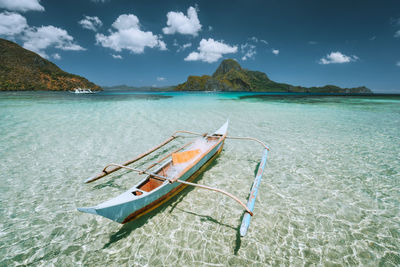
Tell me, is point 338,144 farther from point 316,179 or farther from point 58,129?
point 58,129

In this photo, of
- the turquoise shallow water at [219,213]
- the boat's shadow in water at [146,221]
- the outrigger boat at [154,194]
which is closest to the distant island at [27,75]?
the turquoise shallow water at [219,213]

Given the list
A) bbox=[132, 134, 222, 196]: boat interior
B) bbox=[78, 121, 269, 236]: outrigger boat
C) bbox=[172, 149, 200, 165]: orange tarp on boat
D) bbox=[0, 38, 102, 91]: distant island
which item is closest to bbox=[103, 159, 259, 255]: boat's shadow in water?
bbox=[78, 121, 269, 236]: outrigger boat

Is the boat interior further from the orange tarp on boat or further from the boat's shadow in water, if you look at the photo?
the boat's shadow in water

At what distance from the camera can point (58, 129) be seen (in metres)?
14.1

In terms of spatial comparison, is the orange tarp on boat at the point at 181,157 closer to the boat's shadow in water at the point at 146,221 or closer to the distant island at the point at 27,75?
the boat's shadow in water at the point at 146,221

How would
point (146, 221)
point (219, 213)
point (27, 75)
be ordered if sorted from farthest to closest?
point (27, 75), point (219, 213), point (146, 221)

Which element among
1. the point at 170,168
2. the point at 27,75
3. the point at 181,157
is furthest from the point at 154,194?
the point at 27,75

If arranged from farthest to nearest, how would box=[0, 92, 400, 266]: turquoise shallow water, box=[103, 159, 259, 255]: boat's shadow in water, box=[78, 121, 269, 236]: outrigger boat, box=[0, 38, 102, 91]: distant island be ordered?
box=[0, 38, 102, 91]: distant island, box=[103, 159, 259, 255]: boat's shadow in water, box=[0, 92, 400, 266]: turquoise shallow water, box=[78, 121, 269, 236]: outrigger boat

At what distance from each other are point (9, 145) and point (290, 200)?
16392 millimetres

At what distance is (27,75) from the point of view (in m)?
111

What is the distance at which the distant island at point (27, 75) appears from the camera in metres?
96.7

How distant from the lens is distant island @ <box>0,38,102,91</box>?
96725mm

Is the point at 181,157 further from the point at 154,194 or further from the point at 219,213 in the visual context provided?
the point at 219,213

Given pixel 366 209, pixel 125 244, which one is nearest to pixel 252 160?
pixel 366 209
